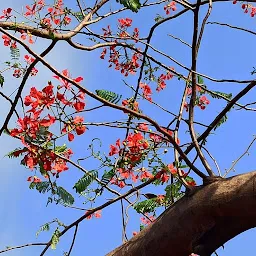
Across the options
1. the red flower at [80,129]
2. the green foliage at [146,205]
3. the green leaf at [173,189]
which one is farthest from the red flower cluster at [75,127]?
the green foliage at [146,205]

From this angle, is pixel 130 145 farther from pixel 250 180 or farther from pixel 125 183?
pixel 250 180

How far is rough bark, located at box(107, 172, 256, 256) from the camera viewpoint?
1.86 meters

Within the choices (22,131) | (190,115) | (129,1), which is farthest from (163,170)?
(129,1)

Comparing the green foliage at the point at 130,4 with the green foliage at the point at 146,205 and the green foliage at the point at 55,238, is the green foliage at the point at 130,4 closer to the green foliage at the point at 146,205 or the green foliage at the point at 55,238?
the green foliage at the point at 146,205

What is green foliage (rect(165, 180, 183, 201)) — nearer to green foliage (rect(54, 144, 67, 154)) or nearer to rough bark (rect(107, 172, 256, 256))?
rough bark (rect(107, 172, 256, 256))

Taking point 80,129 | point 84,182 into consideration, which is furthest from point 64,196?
point 80,129

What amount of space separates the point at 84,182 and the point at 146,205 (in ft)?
1.20

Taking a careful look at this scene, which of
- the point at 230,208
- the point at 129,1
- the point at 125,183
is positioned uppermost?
the point at 129,1

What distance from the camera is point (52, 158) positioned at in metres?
2.53

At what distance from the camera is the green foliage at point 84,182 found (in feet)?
9.61

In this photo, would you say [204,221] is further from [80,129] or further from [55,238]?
[55,238]

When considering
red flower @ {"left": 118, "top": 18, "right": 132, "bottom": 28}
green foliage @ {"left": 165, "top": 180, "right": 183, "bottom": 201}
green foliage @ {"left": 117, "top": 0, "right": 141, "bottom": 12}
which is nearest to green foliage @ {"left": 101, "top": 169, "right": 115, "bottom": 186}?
green foliage @ {"left": 165, "top": 180, "right": 183, "bottom": 201}

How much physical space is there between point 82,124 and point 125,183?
67cm

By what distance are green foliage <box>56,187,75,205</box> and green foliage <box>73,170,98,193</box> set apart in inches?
2.7
